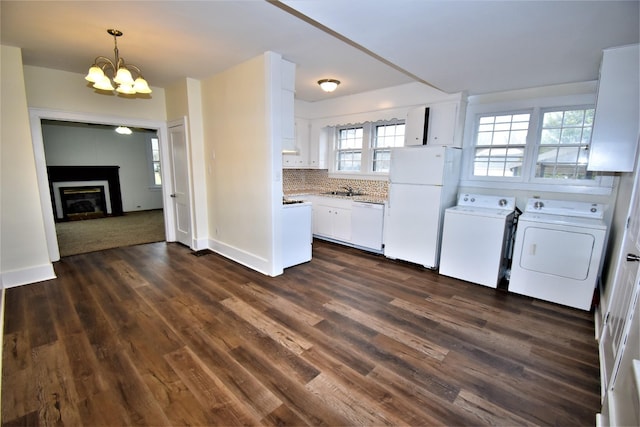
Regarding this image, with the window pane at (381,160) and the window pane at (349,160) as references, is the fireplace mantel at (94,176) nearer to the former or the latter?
the window pane at (349,160)

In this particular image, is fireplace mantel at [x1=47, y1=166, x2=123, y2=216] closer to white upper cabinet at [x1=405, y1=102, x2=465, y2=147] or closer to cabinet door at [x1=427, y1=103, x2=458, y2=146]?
white upper cabinet at [x1=405, y1=102, x2=465, y2=147]

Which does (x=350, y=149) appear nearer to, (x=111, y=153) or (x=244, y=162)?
(x=244, y=162)

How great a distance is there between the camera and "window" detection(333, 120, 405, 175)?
4.85 m

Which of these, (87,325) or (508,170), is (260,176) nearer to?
(87,325)

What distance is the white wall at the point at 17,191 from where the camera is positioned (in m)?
3.02

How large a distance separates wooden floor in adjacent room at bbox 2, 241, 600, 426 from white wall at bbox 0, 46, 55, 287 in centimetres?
30

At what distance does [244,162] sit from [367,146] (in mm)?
2348

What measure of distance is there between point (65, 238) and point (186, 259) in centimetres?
283

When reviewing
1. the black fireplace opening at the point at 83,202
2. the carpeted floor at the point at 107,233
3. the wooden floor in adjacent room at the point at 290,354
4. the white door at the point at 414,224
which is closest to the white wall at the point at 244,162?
the wooden floor in adjacent room at the point at 290,354

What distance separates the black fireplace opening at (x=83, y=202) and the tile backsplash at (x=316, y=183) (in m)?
5.00

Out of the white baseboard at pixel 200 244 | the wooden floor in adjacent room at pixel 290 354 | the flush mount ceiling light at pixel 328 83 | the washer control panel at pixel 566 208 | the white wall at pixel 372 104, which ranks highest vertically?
the flush mount ceiling light at pixel 328 83

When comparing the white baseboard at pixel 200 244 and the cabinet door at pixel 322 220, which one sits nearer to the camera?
the white baseboard at pixel 200 244

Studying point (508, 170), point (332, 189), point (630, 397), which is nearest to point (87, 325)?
point (630, 397)

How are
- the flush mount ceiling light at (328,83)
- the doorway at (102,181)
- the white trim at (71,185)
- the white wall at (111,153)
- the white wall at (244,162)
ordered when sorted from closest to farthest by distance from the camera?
1. the white wall at (244,162)
2. the flush mount ceiling light at (328,83)
3. the doorway at (102,181)
4. the white wall at (111,153)
5. the white trim at (71,185)
